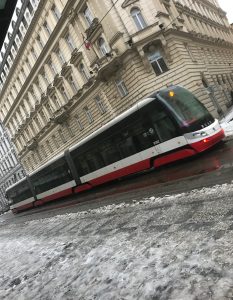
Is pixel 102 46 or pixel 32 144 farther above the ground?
pixel 102 46

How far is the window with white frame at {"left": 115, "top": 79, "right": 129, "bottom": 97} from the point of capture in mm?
26000

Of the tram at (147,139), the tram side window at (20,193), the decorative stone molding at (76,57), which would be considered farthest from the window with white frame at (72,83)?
the tram at (147,139)

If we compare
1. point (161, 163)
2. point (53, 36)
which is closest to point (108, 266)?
point (161, 163)

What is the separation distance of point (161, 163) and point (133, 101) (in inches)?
477

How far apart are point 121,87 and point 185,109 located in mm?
13716

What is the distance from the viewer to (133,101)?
2519 cm

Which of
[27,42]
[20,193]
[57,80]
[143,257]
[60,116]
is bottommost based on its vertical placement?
[143,257]

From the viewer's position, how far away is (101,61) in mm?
25422

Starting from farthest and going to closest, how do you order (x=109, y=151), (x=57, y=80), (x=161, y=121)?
(x=57, y=80), (x=109, y=151), (x=161, y=121)

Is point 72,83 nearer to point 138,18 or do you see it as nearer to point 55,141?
point 55,141

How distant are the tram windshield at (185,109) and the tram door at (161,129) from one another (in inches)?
12.0

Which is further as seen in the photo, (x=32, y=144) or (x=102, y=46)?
(x=32, y=144)

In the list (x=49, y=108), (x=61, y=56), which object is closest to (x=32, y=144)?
(x=49, y=108)

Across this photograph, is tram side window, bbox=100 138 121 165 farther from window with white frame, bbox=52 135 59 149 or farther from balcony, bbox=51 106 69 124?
window with white frame, bbox=52 135 59 149
